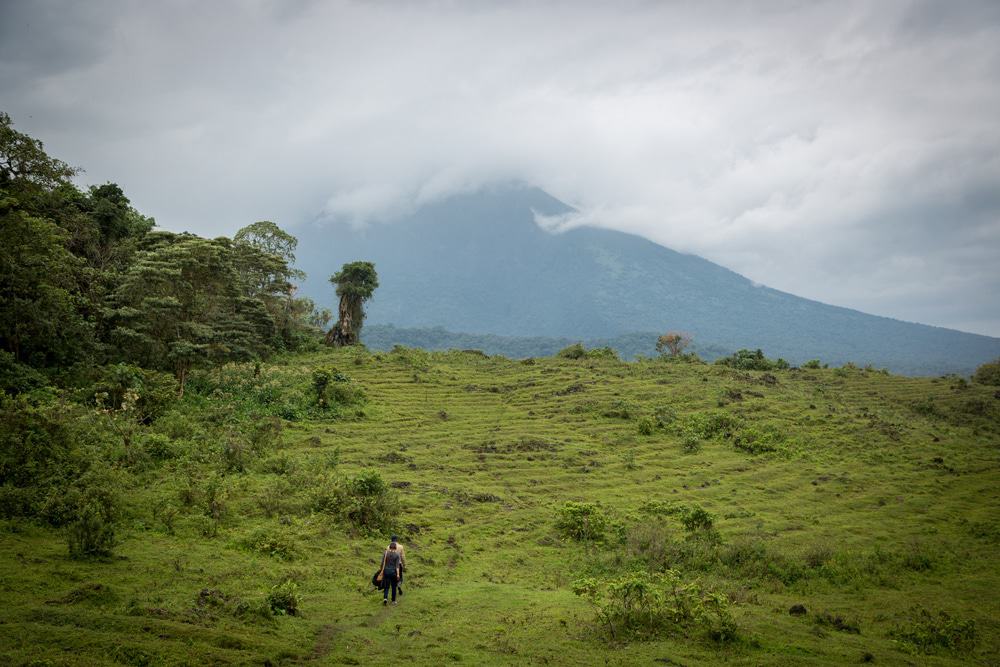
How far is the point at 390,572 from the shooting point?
14031 mm

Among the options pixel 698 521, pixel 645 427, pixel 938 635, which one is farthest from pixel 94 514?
pixel 645 427

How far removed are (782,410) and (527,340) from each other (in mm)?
152576

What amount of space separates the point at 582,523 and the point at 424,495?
6.38 metres

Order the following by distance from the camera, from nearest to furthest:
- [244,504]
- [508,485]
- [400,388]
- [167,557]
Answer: [167,557]
[244,504]
[508,485]
[400,388]

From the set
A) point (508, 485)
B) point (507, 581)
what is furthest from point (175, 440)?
point (507, 581)

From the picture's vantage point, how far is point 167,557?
1413cm

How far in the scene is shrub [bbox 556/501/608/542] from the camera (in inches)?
784

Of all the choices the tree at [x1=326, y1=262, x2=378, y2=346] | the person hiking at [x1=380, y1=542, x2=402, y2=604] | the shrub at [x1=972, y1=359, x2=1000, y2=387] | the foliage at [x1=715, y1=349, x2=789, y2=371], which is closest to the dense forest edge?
the person hiking at [x1=380, y1=542, x2=402, y2=604]

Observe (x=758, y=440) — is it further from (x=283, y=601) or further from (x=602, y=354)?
(x=283, y=601)

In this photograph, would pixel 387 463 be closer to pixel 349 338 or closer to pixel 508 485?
pixel 508 485

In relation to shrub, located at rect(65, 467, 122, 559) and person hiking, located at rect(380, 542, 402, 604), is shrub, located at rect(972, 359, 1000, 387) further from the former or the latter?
shrub, located at rect(65, 467, 122, 559)

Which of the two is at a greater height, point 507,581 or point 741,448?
point 741,448

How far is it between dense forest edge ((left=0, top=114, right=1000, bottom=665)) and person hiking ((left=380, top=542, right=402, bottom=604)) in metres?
0.55

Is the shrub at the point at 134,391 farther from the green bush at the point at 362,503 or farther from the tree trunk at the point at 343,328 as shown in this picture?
the tree trunk at the point at 343,328
